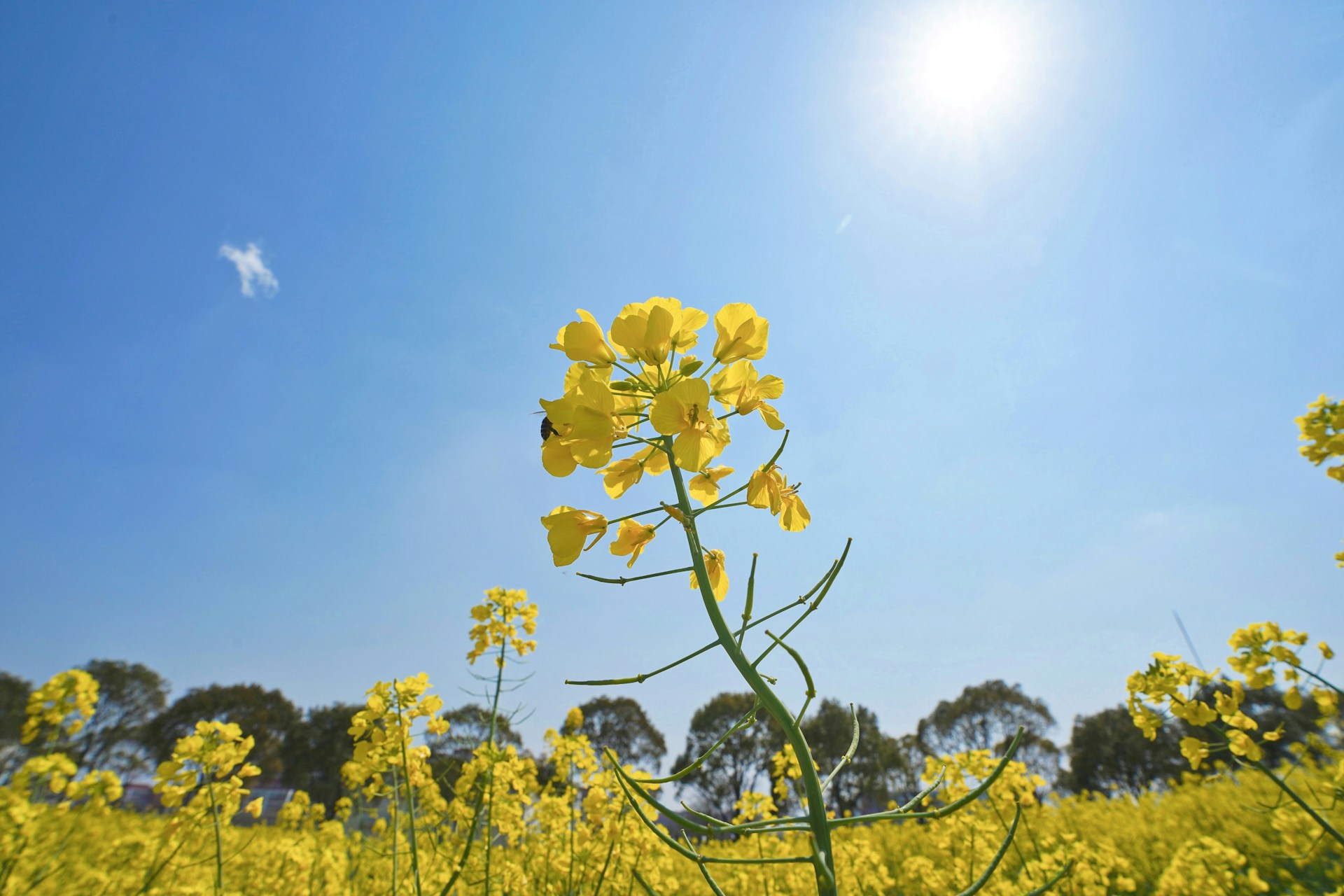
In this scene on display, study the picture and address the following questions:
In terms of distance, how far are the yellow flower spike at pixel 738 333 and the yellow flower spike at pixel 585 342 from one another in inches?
10.2

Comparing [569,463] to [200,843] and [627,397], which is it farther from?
[200,843]

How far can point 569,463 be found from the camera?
120 centimetres

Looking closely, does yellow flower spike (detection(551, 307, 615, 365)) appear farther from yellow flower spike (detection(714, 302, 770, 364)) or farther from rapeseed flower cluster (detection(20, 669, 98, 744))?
rapeseed flower cluster (detection(20, 669, 98, 744))

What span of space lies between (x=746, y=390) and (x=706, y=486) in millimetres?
249

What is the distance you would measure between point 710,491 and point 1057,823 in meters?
11.0

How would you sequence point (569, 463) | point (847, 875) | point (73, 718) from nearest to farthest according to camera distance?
1. point (569, 463)
2. point (73, 718)
3. point (847, 875)

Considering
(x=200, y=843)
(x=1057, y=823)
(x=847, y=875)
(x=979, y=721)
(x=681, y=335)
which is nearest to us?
(x=681, y=335)

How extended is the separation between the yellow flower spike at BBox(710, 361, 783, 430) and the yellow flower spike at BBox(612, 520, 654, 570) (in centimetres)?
36

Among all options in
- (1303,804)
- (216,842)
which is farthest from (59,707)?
(1303,804)

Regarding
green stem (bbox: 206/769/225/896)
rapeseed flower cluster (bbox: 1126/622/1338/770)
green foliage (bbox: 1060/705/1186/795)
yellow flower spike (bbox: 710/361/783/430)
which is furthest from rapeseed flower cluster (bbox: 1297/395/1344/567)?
green foliage (bbox: 1060/705/1186/795)

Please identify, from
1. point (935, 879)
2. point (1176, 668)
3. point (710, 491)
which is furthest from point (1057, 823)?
point (710, 491)

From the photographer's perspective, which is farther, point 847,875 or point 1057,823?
point 1057,823

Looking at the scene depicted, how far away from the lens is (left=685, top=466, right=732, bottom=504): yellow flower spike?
133 centimetres

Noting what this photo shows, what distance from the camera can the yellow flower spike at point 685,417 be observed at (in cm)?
110
